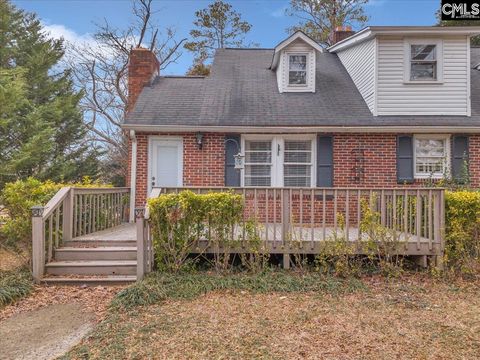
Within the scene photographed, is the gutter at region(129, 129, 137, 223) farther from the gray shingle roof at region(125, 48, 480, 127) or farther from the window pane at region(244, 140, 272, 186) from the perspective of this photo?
the window pane at region(244, 140, 272, 186)

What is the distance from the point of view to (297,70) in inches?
379

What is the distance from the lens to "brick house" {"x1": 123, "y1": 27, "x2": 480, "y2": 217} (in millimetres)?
8148

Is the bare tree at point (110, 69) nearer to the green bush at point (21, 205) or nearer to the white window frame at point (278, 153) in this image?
the white window frame at point (278, 153)

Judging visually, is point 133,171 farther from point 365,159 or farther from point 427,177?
point 427,177

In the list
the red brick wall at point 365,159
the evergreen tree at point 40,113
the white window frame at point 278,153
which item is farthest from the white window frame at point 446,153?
the evergreen tree at point 40,113

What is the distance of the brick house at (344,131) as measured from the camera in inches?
321

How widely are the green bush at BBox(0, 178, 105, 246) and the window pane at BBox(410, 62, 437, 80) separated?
896 centimetres

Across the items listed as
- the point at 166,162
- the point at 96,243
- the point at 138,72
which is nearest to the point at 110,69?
the point at 138,72

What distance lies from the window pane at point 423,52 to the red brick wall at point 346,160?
236 centimetres

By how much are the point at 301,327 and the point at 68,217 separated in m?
4.46

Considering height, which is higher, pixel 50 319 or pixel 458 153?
pixel 458 153

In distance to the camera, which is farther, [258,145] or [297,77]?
[297,77]

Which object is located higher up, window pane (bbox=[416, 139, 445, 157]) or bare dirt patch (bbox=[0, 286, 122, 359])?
window pane (bbox=[416, 139, 445, 157])

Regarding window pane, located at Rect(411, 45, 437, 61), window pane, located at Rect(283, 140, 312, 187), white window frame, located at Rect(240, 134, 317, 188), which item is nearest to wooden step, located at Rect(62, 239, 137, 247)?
white window frame, located at Rect(240, 134, 317, 188)
